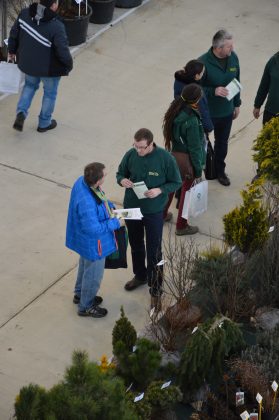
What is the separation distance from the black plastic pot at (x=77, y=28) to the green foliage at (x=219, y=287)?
17.2 ft

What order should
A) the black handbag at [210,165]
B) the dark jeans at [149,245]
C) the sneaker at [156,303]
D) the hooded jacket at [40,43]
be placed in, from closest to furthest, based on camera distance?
1. the sneaker at [156,303]
2. the dark jeans at [149,245]
3. the black handbag at [210,165]
4. the hooded jacket at [40,43]

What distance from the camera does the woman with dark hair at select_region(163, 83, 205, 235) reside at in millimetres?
8094

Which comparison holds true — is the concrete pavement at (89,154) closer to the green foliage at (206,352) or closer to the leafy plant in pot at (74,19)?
the leafy plant in pot at (74,19)

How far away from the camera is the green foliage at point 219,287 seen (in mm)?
7410

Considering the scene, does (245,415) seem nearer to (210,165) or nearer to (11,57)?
(210,165)

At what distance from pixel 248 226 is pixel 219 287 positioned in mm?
624

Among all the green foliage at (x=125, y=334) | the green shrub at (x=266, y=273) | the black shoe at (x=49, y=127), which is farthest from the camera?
the black shoe at (x=49, y=127)

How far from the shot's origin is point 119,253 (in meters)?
7.49

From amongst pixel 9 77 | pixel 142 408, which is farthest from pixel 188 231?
pixel 142 408

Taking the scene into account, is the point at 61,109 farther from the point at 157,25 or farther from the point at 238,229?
the point at 238,229

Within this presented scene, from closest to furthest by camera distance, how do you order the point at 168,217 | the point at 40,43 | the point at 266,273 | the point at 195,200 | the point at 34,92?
the point at 266,273
the point at 195,200
the point at 168,217
the point at 40,43
the point at 34,92

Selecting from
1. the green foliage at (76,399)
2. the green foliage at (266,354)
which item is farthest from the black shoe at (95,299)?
the green foliage at (76,399)

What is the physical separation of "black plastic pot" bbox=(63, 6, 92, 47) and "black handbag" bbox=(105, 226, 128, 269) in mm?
5113

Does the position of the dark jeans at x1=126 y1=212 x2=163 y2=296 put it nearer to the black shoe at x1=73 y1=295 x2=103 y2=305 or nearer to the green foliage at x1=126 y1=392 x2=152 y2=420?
the black shoe at x1=73 y1=295 x2=103 y2=305
